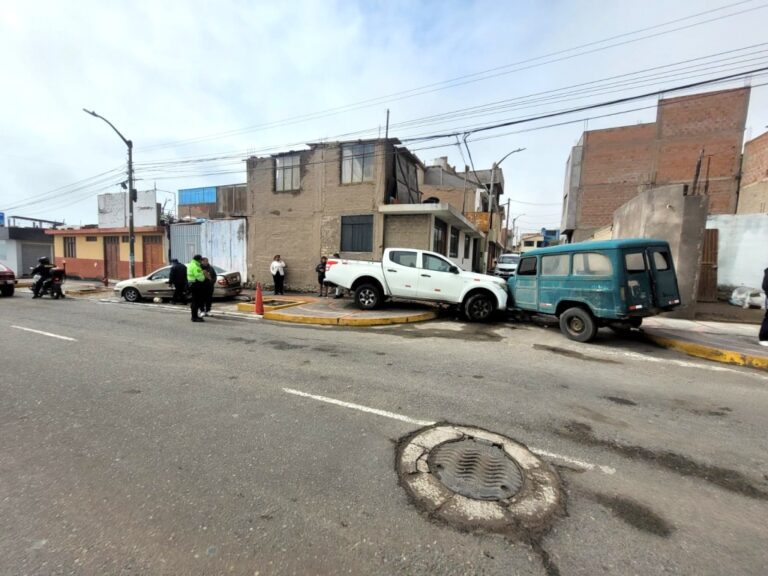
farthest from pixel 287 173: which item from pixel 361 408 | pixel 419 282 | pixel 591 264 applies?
pixel 361 408

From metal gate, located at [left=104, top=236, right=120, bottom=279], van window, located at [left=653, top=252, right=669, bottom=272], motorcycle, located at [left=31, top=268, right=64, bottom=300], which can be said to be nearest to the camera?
van window, located at [left=653, top=252, right=669, bottom=272]

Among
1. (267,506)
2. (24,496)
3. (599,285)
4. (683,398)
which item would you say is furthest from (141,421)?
(599,285)

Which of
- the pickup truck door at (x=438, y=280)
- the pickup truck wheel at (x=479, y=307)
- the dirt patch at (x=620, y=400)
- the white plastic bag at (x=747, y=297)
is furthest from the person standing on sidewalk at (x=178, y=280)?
the white plastic bag at (x=747, y=297)

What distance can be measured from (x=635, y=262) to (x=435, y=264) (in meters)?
4.69

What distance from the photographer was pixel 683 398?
459 centimetres

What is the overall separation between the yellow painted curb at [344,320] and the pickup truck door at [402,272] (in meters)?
0.84

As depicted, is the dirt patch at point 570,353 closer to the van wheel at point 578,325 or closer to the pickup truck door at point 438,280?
the van wheel at point 578,325

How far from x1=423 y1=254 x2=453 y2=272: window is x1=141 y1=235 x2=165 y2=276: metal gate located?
17.0 meters

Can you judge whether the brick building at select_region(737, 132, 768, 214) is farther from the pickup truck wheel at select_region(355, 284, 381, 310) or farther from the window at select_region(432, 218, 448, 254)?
the pickup truck wheel at select_region(355, 284, 381, 310)

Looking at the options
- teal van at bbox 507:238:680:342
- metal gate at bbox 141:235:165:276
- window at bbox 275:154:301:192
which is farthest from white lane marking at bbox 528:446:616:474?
metal gate at bbox 141:235:165:276

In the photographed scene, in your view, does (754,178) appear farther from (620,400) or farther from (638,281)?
(620,400)

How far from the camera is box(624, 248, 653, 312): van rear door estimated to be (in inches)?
276

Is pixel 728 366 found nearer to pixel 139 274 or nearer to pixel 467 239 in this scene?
pixel 467 239

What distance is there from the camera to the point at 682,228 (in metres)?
10.1
